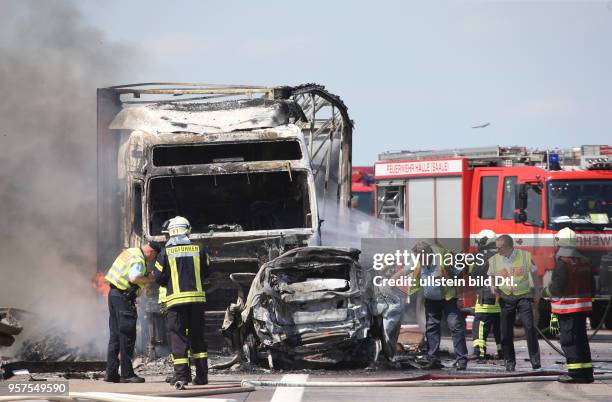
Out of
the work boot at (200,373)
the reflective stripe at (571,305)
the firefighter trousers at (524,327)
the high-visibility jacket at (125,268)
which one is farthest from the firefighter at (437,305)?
the high-visibility jacket at (125,268)

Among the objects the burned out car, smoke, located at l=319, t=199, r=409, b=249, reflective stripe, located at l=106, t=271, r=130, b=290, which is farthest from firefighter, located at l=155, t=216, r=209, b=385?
smoke, located at l=319, t=199, r=409, b=249

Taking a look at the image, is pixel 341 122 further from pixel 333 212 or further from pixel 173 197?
pixel 173 197

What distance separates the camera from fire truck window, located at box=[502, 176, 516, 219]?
70.5ft

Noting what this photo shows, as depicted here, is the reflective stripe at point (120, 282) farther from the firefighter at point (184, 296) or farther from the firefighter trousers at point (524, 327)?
the firefighter trousers at point (524, 327)

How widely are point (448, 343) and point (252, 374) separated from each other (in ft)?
21.9

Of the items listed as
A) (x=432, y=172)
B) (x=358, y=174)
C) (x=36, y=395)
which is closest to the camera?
(x=36, y=395)

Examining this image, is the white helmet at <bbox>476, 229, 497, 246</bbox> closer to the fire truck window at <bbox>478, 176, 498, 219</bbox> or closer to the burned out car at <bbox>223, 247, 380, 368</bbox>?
the fire truck window at <bbox>478, 176, 498, 219</bbox>

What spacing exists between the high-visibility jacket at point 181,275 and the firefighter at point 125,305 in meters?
0.47

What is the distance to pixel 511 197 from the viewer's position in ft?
70.6

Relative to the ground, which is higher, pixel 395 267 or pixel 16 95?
pixel 16 95

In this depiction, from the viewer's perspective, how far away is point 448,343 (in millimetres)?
19953

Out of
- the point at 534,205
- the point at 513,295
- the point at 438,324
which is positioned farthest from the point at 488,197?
the point at 513,295

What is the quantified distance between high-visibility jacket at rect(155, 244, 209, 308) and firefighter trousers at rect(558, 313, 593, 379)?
3.78m

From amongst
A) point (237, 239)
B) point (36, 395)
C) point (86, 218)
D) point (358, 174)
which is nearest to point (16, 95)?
point (86, 218)
